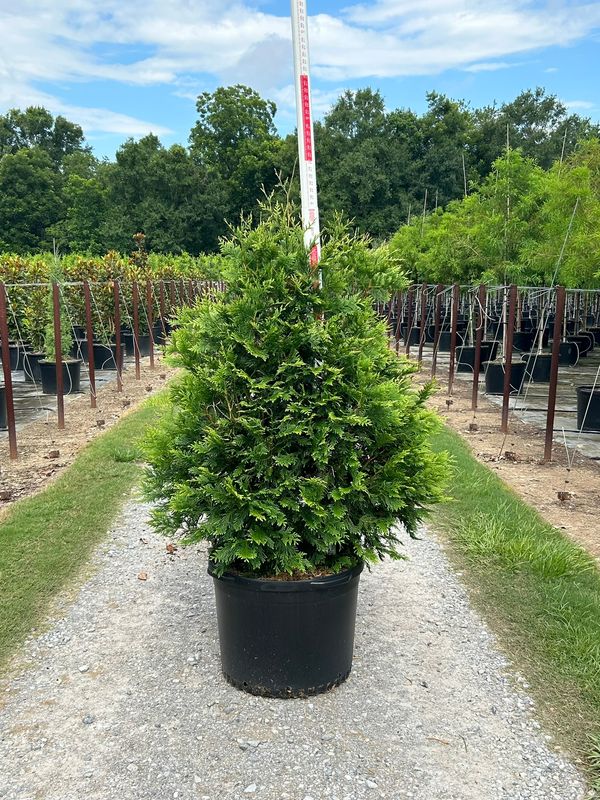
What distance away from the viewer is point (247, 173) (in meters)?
50.7

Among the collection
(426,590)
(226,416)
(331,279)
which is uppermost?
(331,279)

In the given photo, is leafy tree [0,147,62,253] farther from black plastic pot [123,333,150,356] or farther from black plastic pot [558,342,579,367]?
black plastic pot [558,342,579,367]

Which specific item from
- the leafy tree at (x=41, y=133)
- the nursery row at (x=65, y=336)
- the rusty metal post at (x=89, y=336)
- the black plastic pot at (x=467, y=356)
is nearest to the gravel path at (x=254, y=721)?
the nursery row at (x=65, y=336)

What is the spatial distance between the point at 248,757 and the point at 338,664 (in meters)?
0.64

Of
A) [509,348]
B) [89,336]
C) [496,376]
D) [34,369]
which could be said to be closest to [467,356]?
[496,376]

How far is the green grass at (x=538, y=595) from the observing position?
312 cm

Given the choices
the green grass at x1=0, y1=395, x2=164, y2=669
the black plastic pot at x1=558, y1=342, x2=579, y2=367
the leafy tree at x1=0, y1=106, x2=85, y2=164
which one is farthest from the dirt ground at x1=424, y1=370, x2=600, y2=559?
the leafy tree at x1=0, y1=106, x2=85, y2=164

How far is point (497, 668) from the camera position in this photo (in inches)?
136

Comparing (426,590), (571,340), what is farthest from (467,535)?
(571,340)

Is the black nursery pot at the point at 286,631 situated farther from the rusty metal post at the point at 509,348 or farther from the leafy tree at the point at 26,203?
the leafy tree at the point at 26,203

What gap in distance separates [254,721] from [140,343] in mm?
15230

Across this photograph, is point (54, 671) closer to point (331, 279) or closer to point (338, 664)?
point (338, 664)

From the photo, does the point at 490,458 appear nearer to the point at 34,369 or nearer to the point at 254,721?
the point at 254,721

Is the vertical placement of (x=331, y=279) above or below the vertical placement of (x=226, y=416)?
above
